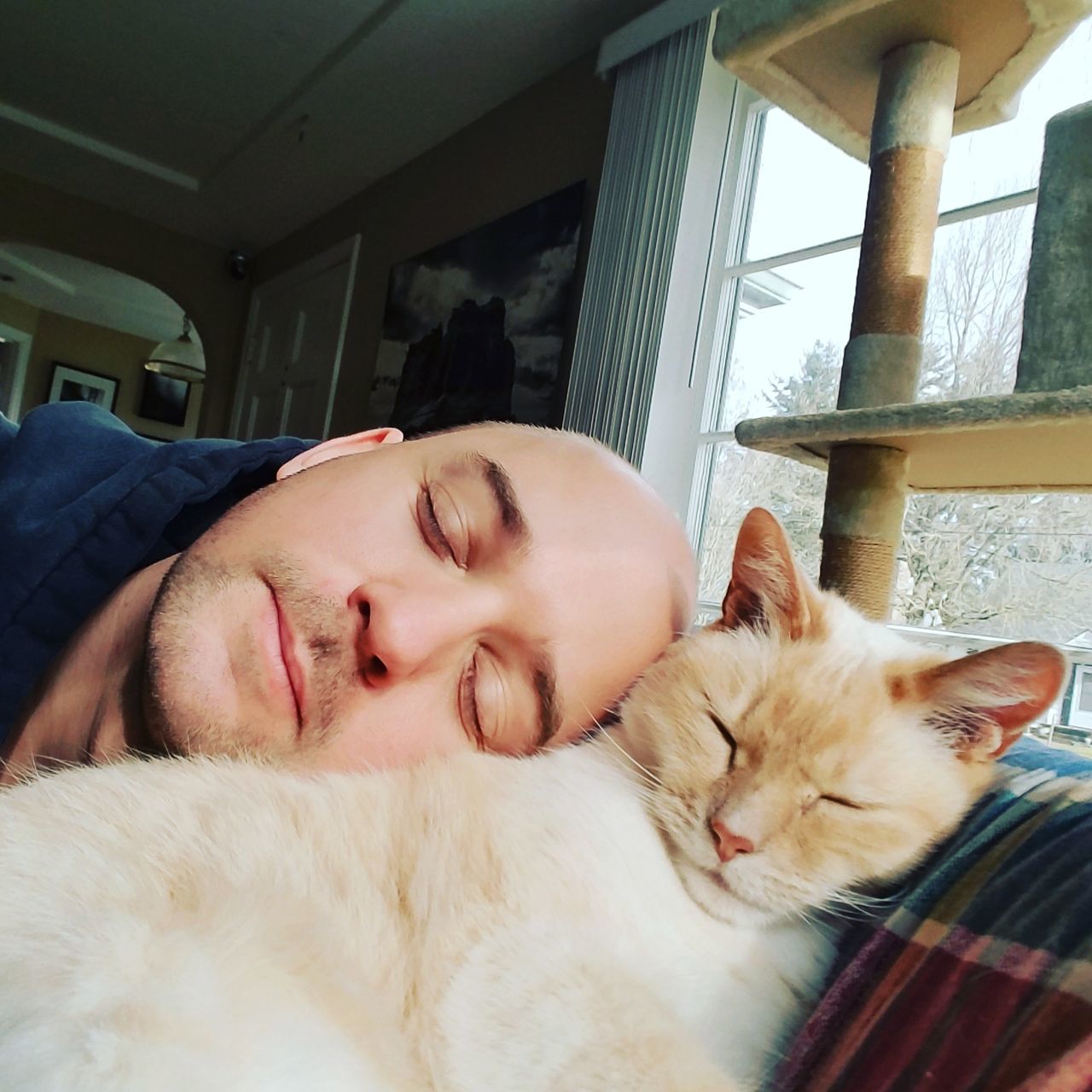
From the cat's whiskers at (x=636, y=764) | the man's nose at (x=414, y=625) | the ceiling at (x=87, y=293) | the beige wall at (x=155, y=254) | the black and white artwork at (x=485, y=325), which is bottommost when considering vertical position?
the cat's whiskers at (x=636, y=764)

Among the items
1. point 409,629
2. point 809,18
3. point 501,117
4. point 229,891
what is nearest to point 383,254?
point 501,117

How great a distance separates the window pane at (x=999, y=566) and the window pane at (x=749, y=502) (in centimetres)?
25

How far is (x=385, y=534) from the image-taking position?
38.2 inches

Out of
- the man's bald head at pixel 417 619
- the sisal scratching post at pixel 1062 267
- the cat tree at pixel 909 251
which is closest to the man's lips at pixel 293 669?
the man's bald head at pixel 417 619

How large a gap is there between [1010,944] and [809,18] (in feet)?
5.44

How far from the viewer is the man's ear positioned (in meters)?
1.38

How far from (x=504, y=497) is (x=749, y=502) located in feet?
5.66

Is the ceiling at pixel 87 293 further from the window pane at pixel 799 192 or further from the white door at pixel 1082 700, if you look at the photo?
the white door at pixel 1082 700

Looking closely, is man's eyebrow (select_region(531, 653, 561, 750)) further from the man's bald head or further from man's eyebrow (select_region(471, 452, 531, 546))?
man's eyebrow (select_region(471, 452, 531, 546))

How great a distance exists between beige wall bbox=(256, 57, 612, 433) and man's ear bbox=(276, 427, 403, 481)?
5.40 ft

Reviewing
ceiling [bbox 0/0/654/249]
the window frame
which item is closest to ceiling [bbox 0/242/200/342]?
ceiling [bbox 0/0/654/249]

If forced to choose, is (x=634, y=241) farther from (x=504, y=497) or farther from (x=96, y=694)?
(x=96, y=694)

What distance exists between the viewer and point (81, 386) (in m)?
8.33

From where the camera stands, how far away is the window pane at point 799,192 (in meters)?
2.46
